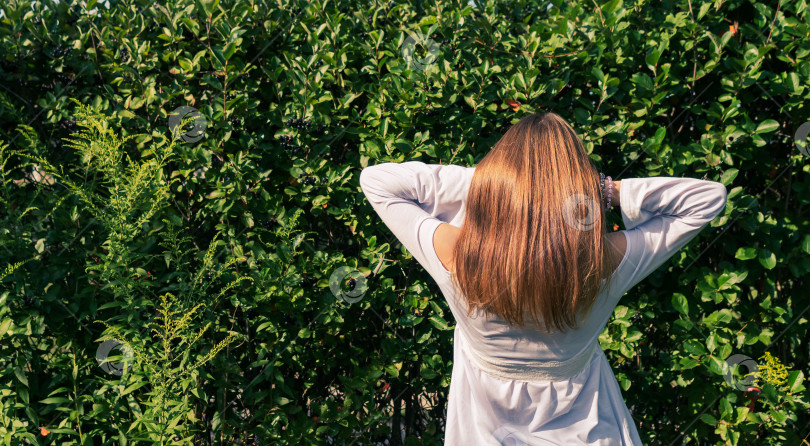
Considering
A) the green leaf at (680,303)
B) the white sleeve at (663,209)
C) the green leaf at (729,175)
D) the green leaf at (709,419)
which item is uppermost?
the white sleeve at (663,209)

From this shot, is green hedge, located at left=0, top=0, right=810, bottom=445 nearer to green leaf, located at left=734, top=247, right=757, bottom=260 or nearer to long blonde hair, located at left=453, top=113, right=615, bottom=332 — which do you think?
green leaf, located at left=734, top=247, right=757, bottom=260

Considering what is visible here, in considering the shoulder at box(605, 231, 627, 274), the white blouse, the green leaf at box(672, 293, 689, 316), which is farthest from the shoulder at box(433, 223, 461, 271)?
the green leaf at box(672, 293, 689, 316)

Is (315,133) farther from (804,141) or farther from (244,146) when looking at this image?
(804,141)

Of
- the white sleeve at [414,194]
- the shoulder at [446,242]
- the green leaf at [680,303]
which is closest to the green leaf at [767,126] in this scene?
the green leaf at [680,303]

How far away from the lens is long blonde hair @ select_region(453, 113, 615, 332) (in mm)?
1335

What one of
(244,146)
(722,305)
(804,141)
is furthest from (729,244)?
(244,146)

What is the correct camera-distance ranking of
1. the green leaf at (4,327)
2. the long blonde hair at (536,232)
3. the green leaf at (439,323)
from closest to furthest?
the long blonde hair at (536,232) < the green leaf at (4,327) < the green leaf at (439,323)

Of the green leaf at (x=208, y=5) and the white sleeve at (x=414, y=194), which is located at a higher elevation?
the green leaf at (x=208, y=5)

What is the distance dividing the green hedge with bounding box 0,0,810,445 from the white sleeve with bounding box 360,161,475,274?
0.56 metres

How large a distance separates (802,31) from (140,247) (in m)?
2.44

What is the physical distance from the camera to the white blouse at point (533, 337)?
4.88 feet

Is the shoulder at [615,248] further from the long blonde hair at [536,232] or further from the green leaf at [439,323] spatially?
the green leaf at [439,323]

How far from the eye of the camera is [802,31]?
84.0 inches

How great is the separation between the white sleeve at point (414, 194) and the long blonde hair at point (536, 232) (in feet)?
0.63
